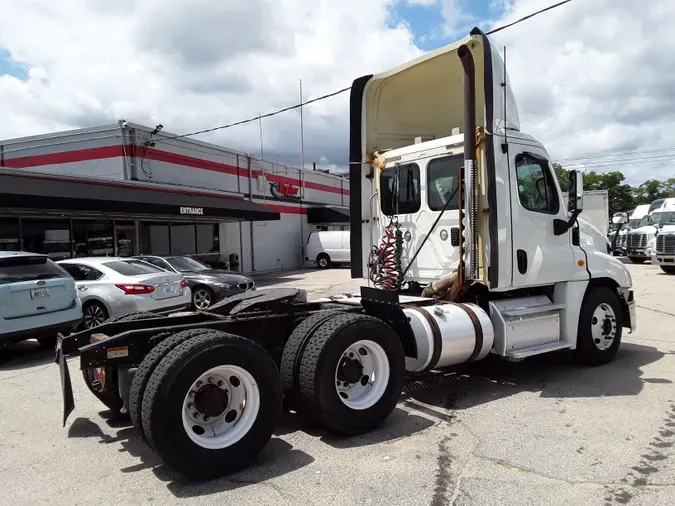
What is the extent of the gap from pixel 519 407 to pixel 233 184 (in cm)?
2144

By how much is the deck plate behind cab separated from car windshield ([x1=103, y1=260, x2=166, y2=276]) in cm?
545

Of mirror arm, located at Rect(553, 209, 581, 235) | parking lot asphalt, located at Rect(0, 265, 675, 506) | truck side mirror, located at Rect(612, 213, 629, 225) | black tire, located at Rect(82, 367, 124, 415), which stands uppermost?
truck side mirror, located at Rect(612, 213, 629, 225)

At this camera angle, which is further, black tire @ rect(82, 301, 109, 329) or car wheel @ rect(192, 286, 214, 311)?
car wheel @ rect(192, 286, 214, 311)

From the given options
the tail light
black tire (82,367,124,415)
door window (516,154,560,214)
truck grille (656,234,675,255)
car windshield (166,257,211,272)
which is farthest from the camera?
truck grille (656,234,675,255)

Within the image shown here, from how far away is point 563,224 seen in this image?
20.5 feet

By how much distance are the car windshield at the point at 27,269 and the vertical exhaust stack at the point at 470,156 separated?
6.35m

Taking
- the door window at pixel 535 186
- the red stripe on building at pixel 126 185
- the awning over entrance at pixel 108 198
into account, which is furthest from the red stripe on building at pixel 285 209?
the door window at pixel 535 186

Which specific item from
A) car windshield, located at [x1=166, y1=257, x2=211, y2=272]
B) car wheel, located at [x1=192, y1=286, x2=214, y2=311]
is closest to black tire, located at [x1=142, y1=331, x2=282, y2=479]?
car wheel, located at [x1=192, y1=286, x2=214, y2=311]

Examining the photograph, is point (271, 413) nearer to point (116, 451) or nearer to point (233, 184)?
point (116, 451)

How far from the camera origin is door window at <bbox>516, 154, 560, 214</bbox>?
5.97 m

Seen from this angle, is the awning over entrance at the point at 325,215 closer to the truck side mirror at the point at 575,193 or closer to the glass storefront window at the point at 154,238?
the glass storefront window at the point at 154,238

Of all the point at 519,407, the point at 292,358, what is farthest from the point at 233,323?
the point at 519,407

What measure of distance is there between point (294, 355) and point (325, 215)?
26553 millimetres

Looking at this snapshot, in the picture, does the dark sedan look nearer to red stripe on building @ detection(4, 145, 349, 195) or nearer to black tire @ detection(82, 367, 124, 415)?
red stripe on building @ detection(4, 145, 349, 195)
